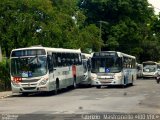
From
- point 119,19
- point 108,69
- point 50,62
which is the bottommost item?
point 108,69

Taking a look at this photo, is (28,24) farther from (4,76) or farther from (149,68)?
(149,68)

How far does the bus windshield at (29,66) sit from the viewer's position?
29.4 metres

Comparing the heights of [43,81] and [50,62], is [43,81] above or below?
below

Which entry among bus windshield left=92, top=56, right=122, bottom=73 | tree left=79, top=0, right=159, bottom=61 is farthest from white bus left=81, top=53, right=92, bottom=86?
tree left=79, top=0, right=159, bottom=61

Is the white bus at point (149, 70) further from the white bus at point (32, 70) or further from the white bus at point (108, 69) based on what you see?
the white bus at point (32, 70)

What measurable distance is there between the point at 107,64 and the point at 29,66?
9.41 m

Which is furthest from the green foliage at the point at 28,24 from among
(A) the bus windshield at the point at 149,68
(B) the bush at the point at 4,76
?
(A) the bus windshield at the point at 149,68

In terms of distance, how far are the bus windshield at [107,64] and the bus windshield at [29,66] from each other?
855 cm

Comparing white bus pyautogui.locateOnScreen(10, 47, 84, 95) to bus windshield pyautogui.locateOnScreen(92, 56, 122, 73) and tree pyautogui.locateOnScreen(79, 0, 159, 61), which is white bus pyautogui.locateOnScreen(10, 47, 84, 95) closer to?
bus windshield pyautogui.locateOnScreen(92, 56, 122, 73)

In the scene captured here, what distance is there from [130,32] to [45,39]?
30943mm

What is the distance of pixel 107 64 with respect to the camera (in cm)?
3744

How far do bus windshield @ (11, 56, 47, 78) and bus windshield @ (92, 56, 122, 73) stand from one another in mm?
8550

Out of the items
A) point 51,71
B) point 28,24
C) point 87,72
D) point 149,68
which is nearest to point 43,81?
point 51,71

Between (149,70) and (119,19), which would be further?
(149,70)
